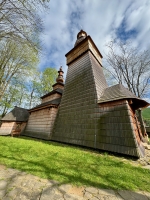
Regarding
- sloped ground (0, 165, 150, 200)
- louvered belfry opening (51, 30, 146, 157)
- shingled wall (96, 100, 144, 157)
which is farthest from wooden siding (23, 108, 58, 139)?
sloped ground (0, 165, 150, 200)

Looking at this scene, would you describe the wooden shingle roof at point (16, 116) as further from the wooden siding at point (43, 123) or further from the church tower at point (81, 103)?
the church tower at point (81, 103)

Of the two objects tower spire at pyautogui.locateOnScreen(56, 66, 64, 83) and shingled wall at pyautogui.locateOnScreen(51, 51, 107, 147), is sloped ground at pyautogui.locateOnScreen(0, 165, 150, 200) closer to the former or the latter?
shingled wall at pyautogui.locateOnScreen(51, 51, 107, 147)

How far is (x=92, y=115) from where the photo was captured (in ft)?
20.1

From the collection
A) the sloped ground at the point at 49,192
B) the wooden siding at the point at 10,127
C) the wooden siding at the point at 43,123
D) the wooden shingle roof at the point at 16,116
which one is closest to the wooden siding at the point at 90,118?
the wooden siding at the point at 43,123

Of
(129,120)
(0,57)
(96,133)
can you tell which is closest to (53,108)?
(96,133)

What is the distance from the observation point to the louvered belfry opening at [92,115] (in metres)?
4.61

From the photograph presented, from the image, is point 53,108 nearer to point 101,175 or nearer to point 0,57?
point 101,175

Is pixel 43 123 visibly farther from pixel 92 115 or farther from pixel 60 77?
pixel 60 77

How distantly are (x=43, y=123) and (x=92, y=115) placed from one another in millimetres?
5474

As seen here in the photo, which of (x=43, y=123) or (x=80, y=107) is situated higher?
(x=80, y=107)

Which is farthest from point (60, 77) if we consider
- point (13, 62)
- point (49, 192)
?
point (49, 192)

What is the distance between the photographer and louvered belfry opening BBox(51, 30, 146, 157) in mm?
4609

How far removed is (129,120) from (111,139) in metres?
1.30

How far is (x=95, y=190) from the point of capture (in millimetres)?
2061
